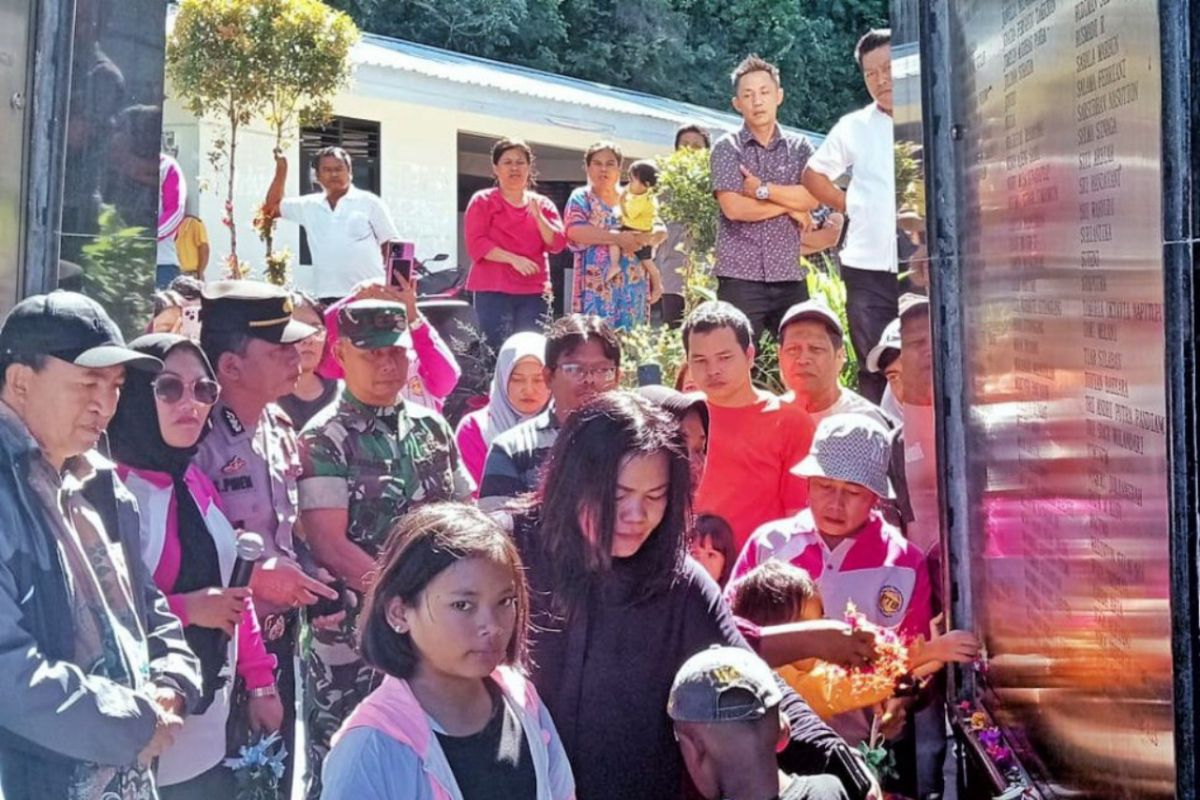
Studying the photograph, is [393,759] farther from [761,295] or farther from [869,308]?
[761,295]

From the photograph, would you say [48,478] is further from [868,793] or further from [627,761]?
[868,793]

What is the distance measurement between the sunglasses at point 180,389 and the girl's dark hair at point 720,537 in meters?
1.57

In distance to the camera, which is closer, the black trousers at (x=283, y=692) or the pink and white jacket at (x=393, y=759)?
the pink and white jacket at (x=393, y=759)

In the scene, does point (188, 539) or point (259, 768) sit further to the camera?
point (259, 768)

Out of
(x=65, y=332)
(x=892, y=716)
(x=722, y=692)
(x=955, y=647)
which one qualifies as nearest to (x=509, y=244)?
(x=892, y=716)

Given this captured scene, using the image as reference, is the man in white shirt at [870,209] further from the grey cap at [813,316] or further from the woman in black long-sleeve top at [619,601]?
the woman in black long-sleeve top at [619,601]

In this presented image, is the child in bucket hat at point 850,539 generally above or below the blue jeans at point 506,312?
below

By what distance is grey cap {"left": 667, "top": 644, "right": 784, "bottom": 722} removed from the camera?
8.87ft

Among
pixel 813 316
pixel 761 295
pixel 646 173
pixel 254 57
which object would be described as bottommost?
pixel 813 316

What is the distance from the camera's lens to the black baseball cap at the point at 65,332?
2.76 metres

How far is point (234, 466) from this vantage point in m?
4.24

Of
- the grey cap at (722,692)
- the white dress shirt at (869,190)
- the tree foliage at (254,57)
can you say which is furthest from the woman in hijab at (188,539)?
the tree foliage at (254,57)

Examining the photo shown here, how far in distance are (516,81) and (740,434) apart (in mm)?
11335

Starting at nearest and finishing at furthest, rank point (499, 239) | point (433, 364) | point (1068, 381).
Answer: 1. point (1068, 381)
2. point (433, 364)
3. point (499, 239)
